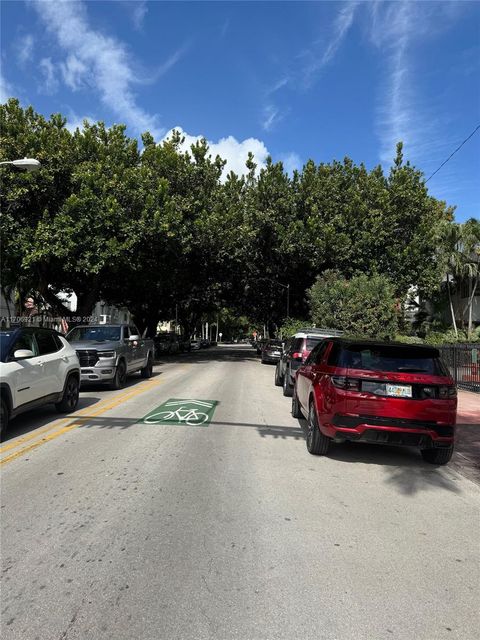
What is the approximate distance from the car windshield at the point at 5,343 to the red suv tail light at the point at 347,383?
4.95m

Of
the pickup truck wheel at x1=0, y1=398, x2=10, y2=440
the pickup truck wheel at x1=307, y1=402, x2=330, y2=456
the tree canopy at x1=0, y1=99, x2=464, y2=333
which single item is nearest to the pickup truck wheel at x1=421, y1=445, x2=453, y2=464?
the pickup truck wheel at x1=307, y1=402, x2=330, y2=456

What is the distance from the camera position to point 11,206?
21359 millimetres

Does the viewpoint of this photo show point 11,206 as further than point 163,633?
Yes

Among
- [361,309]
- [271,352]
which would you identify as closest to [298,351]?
[361,309]

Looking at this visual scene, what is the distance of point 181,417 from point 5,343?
11.5 ft

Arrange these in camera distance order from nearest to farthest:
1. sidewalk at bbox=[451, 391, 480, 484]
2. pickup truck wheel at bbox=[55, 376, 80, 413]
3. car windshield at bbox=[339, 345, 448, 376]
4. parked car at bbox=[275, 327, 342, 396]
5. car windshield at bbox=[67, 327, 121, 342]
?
car windshield at bbox=[339, 345, 448, 376]
sidewalk at bbox=[451, 391, 480, 484]
pickup truck wheel at bbox=[55, 376, 80, 413]
parked car at bbox=[275, 327, 342, 396]
car windshield at bbox=[67, 327, 121, 342]

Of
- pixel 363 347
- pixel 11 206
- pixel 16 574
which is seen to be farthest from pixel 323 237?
pixel 16 574

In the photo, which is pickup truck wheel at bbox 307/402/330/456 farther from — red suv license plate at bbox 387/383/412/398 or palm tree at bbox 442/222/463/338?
palm tree at bbox 442/222/463/338

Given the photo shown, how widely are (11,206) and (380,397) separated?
1992 cm

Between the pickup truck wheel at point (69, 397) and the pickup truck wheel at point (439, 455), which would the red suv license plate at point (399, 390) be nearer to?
the pickup truck wheel at point (439, 455)

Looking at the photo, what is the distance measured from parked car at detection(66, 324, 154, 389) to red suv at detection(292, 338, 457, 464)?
8086 mm

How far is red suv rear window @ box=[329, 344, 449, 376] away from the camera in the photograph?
21.5 ft

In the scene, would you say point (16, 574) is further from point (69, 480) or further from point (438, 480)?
point (438, 480)

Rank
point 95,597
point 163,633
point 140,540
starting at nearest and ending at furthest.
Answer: point 163,633 < point 95,597 < point 140,540
